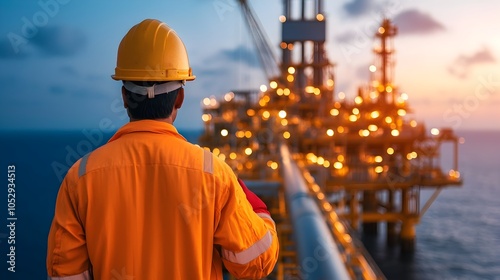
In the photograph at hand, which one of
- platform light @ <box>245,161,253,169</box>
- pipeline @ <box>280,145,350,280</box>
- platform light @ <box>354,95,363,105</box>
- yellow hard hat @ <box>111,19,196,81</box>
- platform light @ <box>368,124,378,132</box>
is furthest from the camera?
platform light @ <box>354,95,363,105</box>

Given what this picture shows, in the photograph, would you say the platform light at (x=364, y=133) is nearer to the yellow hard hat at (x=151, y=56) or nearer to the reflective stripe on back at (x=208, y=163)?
the yellow hard hat at (x=151, y=56)

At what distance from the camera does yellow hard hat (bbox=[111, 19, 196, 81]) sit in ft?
8.26

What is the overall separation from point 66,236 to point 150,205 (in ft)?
1.30

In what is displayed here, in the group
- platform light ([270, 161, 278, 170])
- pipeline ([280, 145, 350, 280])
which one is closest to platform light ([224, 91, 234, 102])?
platform light ([270, 161, 278, 170])

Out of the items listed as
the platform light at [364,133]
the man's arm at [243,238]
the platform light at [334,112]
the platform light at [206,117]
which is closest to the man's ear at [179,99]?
the man's arm at [243,238]

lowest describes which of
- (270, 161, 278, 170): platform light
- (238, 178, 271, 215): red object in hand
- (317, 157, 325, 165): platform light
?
(317, 157, 325, 165): platform light

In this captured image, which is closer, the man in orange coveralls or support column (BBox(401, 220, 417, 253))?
the man in orange coveralls

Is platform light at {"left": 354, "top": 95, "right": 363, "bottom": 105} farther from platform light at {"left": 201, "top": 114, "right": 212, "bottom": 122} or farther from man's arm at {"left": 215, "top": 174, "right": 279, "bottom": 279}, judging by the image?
man's arm at {"left": 215, "top": 174, "right": 279, "bottom": 279}

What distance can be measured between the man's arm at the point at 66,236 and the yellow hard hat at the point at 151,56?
51 cm

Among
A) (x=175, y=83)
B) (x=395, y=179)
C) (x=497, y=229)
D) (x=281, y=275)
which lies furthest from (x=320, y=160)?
(x=497, y=229)

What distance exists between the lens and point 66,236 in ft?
7.95

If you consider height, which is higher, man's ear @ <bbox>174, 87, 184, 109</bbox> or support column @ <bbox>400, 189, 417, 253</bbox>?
man's ear @ <bbox>174, 87, 184, 109</bbox>

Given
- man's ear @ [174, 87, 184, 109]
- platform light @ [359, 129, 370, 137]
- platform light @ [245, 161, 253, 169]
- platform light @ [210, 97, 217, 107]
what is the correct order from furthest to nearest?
platform light @ [210, 97, 217, 107], platform light @ [359, 129, 370, 137], platform light @ [245, 161, 253, 169], man's ear @ [174, 87, 184, 109]

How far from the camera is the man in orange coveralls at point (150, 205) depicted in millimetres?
2371
